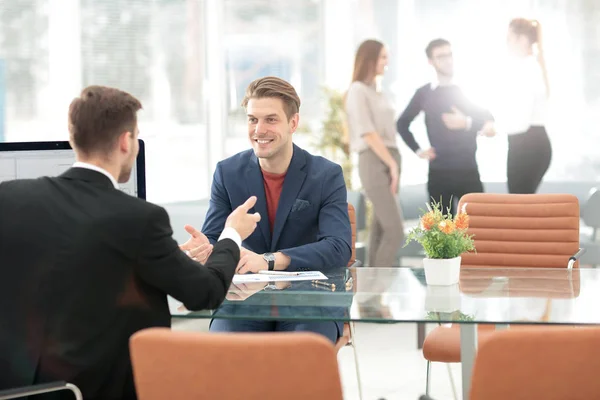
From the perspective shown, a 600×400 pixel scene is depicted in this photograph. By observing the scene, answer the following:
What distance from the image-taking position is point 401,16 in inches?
252

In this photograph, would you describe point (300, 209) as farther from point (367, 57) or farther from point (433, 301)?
point (367, 57)

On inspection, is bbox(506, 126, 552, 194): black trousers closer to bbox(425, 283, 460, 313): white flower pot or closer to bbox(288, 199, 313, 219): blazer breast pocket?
bbox(288, 199, 313, 219): blazer breast pocket

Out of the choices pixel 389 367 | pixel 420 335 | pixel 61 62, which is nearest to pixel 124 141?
pixel 389 367

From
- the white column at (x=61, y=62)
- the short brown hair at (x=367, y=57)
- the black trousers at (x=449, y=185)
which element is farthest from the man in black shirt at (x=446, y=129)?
the white column at (x=61, y=62)

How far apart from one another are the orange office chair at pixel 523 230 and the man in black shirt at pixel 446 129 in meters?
2.29

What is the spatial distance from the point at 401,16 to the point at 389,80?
465 millimetres

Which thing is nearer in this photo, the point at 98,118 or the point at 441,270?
the point at 98,118

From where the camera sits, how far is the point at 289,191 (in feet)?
11.8

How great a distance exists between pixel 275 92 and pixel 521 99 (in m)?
3.07

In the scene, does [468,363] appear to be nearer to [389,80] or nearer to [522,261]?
[522,261]

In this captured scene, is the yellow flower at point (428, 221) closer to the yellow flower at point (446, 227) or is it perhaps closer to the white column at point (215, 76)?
the yellow flower at point (446, 227)

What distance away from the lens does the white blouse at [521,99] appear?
6.21 metres

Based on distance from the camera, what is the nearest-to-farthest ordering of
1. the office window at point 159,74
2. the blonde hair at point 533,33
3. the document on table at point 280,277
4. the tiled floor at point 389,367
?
the document on table at point 280,277, the tiled floor at point 389,367, the blonde hair at point 533,33, the office window at point 159,74

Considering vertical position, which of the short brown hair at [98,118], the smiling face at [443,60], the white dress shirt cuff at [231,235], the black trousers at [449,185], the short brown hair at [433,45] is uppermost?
the short brown hair at [433,45]
